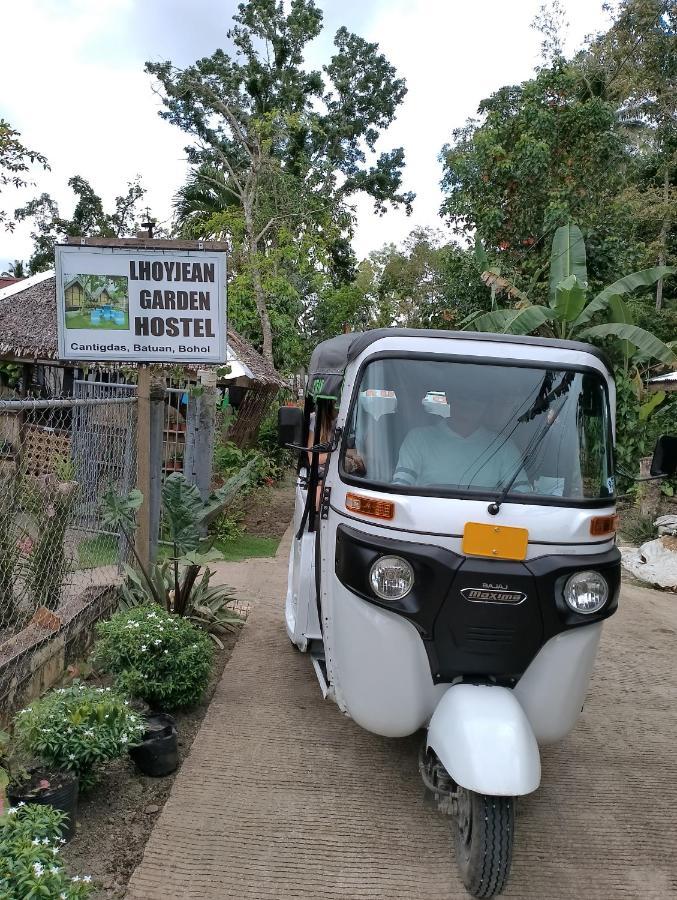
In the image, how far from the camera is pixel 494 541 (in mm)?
3039

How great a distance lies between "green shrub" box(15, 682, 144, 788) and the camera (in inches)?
125

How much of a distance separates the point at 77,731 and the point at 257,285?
14991mm

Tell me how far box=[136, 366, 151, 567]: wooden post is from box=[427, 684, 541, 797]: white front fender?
3.00 metres

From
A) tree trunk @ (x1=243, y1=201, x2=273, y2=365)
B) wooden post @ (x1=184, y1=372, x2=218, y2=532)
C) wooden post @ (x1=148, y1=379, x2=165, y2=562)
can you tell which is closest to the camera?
wooden post @ (x1=148, y1=379, x2=165, y2=562)

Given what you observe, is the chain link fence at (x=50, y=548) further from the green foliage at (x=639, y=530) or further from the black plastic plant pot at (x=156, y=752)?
the green foliage at (x=639, y=530)

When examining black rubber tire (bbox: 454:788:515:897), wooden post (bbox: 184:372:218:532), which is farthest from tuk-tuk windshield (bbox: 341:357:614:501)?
wooden post (bbox: 184:372:218:532)

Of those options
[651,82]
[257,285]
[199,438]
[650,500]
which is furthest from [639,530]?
[651,82]

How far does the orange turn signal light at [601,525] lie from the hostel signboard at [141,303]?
296 centimetres

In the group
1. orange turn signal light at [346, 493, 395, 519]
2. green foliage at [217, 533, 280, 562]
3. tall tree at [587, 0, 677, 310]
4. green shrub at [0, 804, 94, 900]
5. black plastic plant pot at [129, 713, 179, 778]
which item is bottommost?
green foliage at [217, 533, 280, 562]

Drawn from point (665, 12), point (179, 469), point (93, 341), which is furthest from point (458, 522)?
point (665, 12)

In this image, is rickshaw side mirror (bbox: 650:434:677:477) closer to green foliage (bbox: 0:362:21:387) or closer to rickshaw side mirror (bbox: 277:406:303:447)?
rickshaw side mirror (bbox: 277:406:303:447)

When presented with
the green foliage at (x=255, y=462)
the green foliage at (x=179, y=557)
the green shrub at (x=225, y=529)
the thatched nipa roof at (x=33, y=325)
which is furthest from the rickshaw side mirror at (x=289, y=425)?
the thatched nipa roof at (x=33, y=325)

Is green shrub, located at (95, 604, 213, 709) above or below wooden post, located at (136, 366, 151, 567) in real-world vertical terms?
below

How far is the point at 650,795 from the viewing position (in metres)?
3.81
